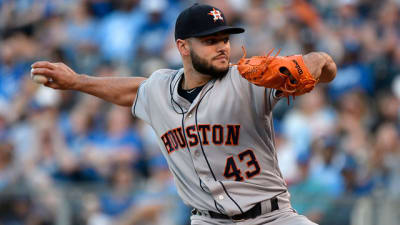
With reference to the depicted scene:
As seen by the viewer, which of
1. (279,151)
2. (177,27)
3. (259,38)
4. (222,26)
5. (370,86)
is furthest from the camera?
(259,38)

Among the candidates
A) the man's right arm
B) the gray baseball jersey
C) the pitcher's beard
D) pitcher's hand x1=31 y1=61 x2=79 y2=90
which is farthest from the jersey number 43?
pitcher's hand x1=31 y1=61 x2=79 y2=90

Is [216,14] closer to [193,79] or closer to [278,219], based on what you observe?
[193,79]

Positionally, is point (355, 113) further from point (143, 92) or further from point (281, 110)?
point (143, 92)

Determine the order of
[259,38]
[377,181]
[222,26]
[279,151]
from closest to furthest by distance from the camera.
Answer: [222,26] → [377,181] → [279,151] → [259,38]

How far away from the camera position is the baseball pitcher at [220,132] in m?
4.04

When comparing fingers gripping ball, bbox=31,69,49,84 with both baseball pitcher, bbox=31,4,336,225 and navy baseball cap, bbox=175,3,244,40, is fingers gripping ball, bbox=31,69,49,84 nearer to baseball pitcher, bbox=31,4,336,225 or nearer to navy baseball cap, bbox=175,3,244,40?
baseball pitcher, bbox=31,4,336,225

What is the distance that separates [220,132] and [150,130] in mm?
4302

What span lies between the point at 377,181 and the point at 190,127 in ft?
11.0

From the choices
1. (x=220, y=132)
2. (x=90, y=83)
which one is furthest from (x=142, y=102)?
(x=220, y=132)

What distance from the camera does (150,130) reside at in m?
8.33

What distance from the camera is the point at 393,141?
7.20 meters

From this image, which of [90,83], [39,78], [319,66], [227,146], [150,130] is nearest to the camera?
[319,66]

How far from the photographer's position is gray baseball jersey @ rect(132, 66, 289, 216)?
13.2 ft

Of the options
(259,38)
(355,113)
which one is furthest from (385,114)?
(259,38)
